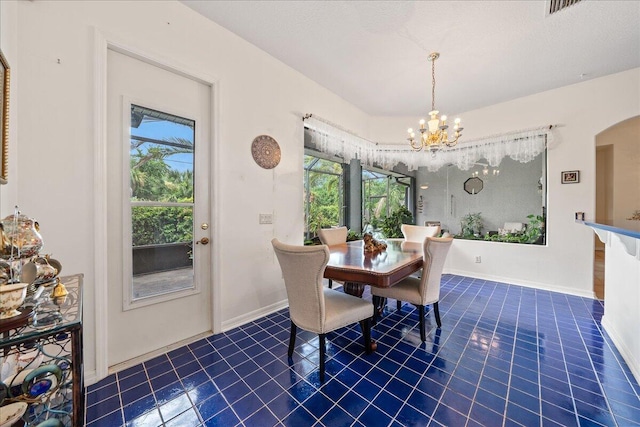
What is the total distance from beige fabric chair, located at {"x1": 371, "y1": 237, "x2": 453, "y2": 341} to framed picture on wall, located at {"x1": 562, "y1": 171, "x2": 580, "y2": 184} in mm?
2709

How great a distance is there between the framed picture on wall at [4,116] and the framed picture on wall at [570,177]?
5.53 meters

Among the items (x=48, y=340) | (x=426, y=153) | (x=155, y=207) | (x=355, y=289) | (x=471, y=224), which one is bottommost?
(x=355, y=289)

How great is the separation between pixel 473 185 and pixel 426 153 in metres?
1.06

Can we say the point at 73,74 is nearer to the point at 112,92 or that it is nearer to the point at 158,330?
the point at 112,92

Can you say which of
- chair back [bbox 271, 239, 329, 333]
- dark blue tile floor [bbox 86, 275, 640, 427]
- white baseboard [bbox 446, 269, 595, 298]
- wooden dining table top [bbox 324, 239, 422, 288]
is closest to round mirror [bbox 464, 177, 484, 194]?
white baseboard [bbox 446, 269, 595, 298]

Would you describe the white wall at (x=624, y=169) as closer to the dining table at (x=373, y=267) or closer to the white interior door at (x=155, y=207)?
the dining table at (x=373, y=267)

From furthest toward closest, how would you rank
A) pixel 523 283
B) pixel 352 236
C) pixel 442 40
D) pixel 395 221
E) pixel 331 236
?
pixel 395 221 → pixel 352 236 → pixel 523 283 → pixel 331 236 → pixel 442 40

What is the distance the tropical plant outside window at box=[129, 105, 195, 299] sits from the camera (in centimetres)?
199

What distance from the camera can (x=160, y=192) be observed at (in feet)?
6.92

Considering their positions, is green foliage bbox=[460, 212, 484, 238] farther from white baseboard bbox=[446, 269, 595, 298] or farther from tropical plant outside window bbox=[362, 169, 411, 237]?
tropical plant outside window bbox=[362, 169, 411, 237]

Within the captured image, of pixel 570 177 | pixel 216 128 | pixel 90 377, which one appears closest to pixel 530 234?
pixel 570 177

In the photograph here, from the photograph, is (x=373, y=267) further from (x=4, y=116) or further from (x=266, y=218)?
(x=4, y=116)

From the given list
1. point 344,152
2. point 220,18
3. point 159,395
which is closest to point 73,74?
point 220,18

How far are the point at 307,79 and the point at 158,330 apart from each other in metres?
3.25
